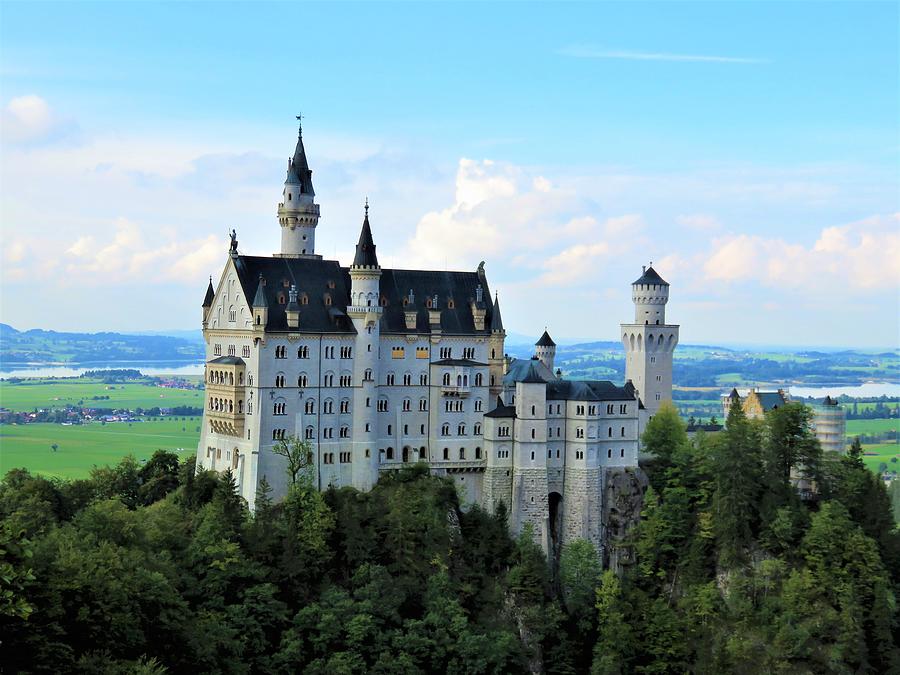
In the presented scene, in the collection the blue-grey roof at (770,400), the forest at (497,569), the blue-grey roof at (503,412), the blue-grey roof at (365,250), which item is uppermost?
the blue-grey roof at (365,250)

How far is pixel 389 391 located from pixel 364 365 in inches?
131

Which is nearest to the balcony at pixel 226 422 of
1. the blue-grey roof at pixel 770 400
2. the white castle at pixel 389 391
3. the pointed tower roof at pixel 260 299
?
the white castle at pixel 389 391

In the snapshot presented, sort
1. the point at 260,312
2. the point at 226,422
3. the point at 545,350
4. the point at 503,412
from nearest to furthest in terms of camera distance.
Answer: the point at 260,312
the point at 226,422
the point at 503,412
the point at 545,350

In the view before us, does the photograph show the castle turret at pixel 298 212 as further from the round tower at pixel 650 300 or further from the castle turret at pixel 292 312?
the round tower at pixel 650 300

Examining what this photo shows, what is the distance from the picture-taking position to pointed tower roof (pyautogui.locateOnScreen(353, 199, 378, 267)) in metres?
101

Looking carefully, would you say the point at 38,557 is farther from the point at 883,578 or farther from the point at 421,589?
the point at 883,578

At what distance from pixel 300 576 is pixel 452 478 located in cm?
1538

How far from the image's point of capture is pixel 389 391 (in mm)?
102375

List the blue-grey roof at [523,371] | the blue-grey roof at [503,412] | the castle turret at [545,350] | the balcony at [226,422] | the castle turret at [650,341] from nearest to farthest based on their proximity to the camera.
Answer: the balcony at [226,422] → the blue-grey roof at [503,412] → the blue-grey roof at [523,371] → the castle turret at [545,350] → the castle turret at [650,341]

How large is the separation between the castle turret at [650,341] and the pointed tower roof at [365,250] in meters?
32.4

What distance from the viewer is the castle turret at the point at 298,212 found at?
4200 inches

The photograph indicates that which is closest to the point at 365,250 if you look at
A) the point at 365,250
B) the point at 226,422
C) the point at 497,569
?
the point at 365,250

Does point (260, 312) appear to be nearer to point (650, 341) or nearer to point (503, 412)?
point (503, 412)

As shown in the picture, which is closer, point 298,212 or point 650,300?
point 298,212
